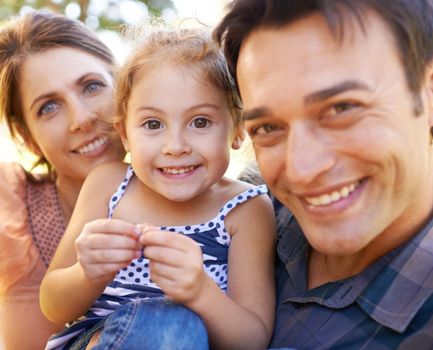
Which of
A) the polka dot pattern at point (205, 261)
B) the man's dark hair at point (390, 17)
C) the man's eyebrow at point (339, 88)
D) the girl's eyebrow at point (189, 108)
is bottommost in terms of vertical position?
the polka dot pattern at point (205, 261)

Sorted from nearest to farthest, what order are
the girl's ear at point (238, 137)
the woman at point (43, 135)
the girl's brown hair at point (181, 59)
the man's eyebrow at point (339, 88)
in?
the man's eyebrow at point (339, 88), the girl's brown hair at point (181, 59), the girl's ear at point (238, 137), the woman at point (43, 135)

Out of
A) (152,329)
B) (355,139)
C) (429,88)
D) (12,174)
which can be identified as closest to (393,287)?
(355,139)

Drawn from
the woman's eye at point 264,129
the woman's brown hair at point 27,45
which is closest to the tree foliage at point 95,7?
the woman's brown hair at point 27,45

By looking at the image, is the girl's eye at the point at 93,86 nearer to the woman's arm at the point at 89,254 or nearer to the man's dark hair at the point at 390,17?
the woman's arm at the point at 89,254

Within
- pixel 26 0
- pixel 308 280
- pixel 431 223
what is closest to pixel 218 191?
pixel 308 280

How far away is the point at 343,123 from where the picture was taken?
1.45m

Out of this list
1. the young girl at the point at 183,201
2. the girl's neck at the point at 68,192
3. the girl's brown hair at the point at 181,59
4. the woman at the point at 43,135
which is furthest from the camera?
the girl's neck at the point at 68,192

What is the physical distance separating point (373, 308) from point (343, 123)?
0.50m

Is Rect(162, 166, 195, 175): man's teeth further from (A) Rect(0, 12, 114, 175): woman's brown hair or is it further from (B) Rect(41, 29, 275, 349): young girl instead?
(A) Rect(0, 12, 114, 175): woman's brown hair

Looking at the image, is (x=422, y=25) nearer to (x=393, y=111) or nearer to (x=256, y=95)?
(x=393, y=111)

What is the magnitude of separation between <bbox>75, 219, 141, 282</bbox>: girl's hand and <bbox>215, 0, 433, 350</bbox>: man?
417 millimetres

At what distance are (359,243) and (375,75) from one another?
1.38ft

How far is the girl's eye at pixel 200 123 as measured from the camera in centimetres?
197

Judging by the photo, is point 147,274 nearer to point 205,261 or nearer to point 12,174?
point 205,261
